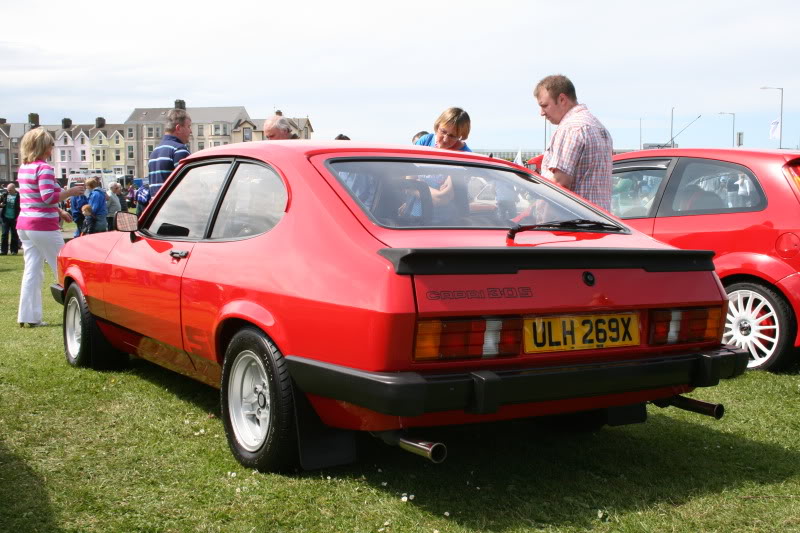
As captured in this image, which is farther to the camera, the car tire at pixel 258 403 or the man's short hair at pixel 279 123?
the man's short hair at pixel 279 123

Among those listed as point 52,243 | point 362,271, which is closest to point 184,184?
point 362,271

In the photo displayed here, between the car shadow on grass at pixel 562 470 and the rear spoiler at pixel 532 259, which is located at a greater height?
the rear spoiler at pixel 532 259

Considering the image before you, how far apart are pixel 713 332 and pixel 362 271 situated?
1.71 meters

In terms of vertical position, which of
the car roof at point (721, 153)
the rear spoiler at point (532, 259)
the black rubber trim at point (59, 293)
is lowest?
the black rubber trim at point (59, 293)

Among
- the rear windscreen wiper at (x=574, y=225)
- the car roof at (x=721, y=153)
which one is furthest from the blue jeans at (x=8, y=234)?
the rear windscreen wiper at (x=574, y=225)

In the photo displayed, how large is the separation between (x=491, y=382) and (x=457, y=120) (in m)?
4.00

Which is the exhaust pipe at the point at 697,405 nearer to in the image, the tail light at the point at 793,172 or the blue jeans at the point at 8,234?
the tail light at the point at 793,172

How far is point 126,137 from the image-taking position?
11950cm

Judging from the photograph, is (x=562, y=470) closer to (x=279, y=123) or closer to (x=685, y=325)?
(x=685, y=325)

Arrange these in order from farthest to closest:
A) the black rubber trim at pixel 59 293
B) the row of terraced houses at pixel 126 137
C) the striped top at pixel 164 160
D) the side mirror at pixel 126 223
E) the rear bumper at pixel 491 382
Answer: the row of terraced houses at pixel 126 137, the striped top at pixel 164 160, the black rubber trim at pixel 59 293, the side mirror at pixel 126 223, the rear bumper at pixel 491 382

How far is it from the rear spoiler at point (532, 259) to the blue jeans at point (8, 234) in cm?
2094

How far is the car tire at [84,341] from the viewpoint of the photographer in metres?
5.98

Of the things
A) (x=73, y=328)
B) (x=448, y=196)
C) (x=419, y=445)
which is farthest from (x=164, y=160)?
(x=419, y=445)

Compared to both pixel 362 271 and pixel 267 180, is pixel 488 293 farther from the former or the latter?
pixel 267 180
